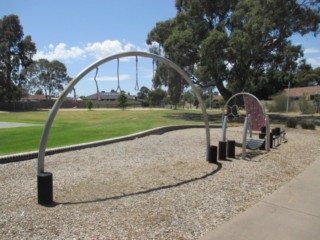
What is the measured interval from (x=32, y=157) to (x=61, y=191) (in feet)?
12.7

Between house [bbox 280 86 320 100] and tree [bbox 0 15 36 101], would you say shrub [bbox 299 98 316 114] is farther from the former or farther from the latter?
tree [bbox 0 15 36 101]

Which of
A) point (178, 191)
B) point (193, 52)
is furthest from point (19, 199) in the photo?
point (193, 52)

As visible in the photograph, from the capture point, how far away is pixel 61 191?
657 centimetres

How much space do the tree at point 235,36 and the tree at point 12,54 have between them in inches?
1485

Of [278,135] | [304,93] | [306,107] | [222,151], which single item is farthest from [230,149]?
[304,93]

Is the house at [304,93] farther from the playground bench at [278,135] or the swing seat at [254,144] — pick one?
the swing seat at [254,144]

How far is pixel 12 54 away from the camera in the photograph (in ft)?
209

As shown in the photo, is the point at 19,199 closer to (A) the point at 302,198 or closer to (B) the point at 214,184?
(B) the point at 214,184

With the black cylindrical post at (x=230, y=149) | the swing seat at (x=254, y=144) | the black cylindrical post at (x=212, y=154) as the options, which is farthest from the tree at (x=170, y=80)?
the black cylindrical post at (x=212, y=154)

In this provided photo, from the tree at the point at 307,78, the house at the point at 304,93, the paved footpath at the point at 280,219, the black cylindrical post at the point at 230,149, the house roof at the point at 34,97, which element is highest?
the tree at the point at 307,78

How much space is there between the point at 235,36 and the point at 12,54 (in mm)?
49705

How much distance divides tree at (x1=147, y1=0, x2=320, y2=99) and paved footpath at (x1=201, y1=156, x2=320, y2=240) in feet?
72.3

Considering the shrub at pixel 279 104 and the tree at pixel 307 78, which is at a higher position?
the tree at pixel 307 78

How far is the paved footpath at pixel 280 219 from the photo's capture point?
14.8ft
